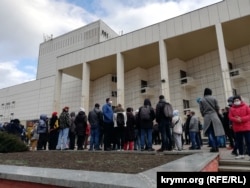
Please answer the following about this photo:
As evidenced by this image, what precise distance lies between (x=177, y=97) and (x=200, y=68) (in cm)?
357

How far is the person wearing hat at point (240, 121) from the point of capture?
497 centimetres

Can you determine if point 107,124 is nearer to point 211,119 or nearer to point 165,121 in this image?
point 165,121

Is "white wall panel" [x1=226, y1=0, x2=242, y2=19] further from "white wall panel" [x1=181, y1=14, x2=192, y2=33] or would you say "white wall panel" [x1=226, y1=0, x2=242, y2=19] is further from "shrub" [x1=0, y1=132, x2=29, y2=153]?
"shrub" [x1=0, y1=132, x2=29, y2=153]

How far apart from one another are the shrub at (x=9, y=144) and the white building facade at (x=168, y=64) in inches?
482

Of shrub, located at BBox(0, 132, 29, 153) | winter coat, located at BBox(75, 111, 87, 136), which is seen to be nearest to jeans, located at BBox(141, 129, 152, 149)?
winter coat, located at BBox(75, 111, 87, 136)

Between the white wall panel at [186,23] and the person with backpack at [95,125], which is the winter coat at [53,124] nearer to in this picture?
the person with backpack at [95,125]

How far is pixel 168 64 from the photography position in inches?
882

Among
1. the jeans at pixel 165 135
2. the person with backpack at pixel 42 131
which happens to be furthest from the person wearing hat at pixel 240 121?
the person with backpack at pixel 42 131

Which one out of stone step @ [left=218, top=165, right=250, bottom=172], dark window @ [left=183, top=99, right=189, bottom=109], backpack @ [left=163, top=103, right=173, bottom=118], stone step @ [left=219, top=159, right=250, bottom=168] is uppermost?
dark window @ [left=183, top=99, right=189, bottom=109]

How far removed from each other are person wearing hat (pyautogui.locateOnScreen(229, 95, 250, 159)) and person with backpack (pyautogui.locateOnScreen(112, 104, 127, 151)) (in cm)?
355

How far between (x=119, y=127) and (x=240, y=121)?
157 inches

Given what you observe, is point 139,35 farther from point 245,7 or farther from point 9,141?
point 9,141

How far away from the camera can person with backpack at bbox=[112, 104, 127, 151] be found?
762 centimetres

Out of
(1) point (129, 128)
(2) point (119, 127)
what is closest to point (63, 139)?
(2) point (119, 127)
